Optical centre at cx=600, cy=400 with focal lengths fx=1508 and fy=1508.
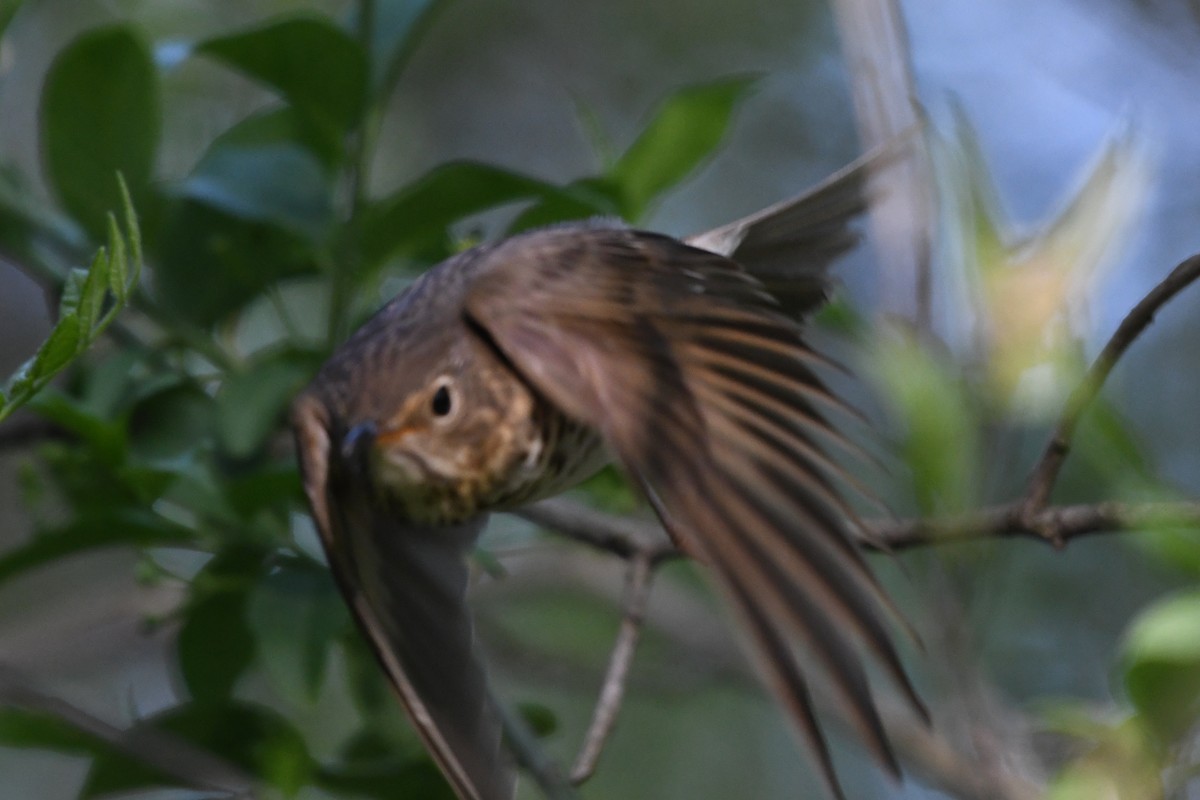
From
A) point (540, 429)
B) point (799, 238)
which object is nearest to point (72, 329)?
point (540, 429)

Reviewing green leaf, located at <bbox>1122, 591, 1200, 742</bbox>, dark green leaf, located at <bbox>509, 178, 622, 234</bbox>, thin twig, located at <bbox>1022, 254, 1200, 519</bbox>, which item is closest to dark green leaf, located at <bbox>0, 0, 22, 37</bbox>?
dark green leaf, located at <bbox>509, 178, 622, 234</bbox>

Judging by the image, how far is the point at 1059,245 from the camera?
1724mm

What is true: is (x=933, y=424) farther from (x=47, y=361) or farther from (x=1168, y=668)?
(x=47, y=361)

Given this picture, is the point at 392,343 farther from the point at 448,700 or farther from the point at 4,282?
the point at 4,282

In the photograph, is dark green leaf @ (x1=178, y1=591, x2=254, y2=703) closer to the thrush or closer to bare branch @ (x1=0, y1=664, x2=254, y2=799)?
bare branch @ (x1=0, y1=664, x2=254, y2=799)

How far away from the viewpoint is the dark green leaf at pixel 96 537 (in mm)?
1721

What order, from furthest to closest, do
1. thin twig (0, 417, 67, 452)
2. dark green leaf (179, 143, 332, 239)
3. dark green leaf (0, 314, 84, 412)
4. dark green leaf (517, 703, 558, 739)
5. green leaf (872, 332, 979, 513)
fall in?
1. thin twig (0, 417, 67, 452)
2. dark green leaf (517, 703, 558, 739)
3. dark green leaf (179, 143, 332, 239)
4. green leaf (872, 332, 979, 513)
5. dark green leaf (0, 314, 84, 412)

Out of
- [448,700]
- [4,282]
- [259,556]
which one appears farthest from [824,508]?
[4,282]

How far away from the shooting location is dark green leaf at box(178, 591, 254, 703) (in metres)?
1.83

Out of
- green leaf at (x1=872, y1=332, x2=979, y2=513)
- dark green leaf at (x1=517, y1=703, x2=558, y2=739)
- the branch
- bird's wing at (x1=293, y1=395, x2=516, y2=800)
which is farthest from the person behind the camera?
dark green leaf at (x1=517, y1=703, x2=558, y2=739)

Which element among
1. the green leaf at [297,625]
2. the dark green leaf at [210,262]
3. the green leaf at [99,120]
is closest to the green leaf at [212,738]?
the green leaf at [297,625]

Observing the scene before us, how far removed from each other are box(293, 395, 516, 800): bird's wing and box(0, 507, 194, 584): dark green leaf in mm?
221

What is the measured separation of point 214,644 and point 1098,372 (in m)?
1.09

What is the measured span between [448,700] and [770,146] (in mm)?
4282
